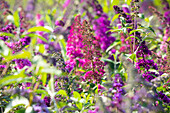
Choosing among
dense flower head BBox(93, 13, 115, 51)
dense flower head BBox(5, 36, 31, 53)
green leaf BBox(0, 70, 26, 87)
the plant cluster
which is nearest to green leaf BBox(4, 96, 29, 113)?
the plant cluster

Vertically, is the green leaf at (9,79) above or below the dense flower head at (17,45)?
below

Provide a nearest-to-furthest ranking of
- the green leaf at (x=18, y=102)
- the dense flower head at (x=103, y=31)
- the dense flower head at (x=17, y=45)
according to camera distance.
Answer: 1. the green leaf at (x=18, y=102)
2. the dense flower head at (x=17, y=45)
3. the dense flower head at (x=103, y=31)

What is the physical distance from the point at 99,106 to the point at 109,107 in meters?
0.14

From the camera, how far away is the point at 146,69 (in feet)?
6.45

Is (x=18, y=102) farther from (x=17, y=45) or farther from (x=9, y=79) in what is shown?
(x=17, y=45)

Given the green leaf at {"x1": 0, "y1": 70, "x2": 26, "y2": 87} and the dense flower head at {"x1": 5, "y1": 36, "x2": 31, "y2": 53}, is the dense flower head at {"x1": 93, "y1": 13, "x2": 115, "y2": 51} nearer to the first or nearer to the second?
the dense flower head at {"x1": 5, "y1": 36, "x2": 31, "y2": 53}

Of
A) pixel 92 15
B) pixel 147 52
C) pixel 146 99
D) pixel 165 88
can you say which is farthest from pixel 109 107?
pixel 92 15

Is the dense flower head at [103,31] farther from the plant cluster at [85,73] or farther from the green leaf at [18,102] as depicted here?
the green leaf at [18,102]

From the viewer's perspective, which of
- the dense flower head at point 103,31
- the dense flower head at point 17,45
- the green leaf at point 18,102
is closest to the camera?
the green leaf at point 18,102

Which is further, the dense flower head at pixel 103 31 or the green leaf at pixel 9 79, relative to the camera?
the dense flower head at pixel 103 31

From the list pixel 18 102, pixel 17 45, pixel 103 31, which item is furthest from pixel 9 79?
pixel 103 31

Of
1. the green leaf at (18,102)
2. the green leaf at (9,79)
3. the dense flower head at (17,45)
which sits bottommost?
the green leaf at (18,102)

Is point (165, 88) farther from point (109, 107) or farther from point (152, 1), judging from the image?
point (152, 1)

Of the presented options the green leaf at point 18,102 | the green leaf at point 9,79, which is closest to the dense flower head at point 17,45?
the green leaf at point 9,79
